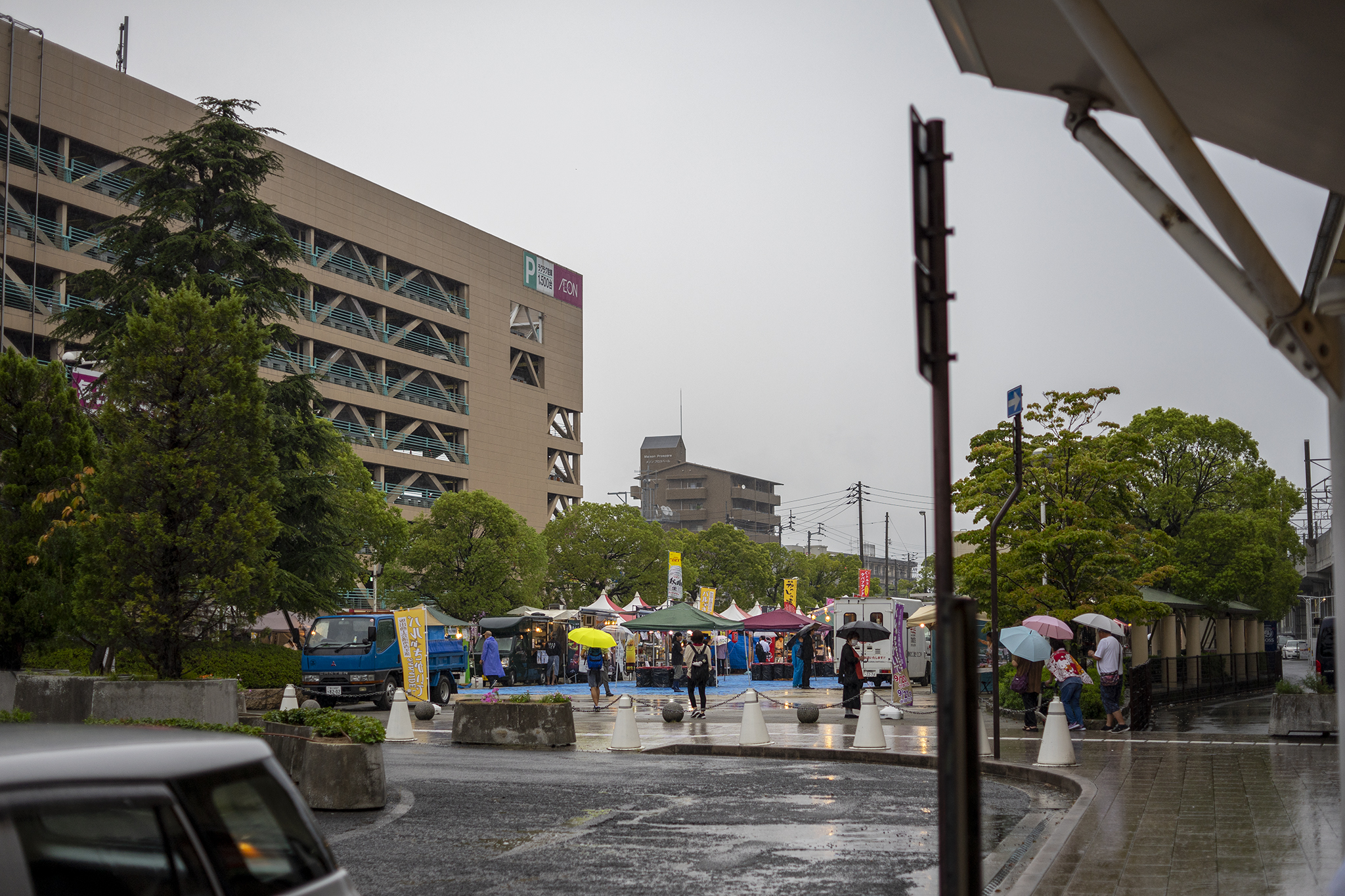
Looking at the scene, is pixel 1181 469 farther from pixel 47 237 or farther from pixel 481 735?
pixel 47 237

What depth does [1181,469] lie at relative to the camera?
38812 mm

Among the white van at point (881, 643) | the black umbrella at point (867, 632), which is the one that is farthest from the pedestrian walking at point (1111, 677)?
the white van at point (881, 643)

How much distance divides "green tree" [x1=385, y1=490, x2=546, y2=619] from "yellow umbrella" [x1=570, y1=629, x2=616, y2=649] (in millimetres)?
22374

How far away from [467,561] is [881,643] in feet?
64.0

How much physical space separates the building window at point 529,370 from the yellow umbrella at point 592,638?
5729 cm

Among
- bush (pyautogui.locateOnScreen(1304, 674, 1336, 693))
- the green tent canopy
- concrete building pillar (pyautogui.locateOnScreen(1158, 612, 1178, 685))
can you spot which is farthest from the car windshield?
concrete building pillar (pyautogui.locateOnScreen(1158, 612, 1178, 685))

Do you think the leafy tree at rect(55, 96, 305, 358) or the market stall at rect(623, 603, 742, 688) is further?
the market stall at rect(623, 603, 742, 688)

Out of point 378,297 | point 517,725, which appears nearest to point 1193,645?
point 517,725

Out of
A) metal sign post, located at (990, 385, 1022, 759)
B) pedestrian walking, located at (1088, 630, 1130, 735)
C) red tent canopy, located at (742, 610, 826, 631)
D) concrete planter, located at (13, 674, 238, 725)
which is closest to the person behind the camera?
concrete planter, located at (13, 674, 238, 725)

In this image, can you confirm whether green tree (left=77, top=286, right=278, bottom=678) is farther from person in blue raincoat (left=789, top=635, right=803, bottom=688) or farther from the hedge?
person in blue raincoat (left=789, top=635, right=803, bottom=688)

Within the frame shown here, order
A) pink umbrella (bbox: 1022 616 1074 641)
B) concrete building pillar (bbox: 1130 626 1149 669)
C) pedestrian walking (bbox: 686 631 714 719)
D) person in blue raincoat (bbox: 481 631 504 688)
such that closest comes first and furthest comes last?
1. pink umbrella (bbox: 1022 616 1074 641)
2. pedestrian walking (bbox: 686 631 714 719)
3. concrete building pillar (bbox: 1130 626 1149 669)
4. person in blue raincoat (bbox: 481 631 504 688)

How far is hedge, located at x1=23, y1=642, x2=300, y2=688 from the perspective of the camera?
19.9m

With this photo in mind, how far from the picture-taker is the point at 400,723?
1992 cm

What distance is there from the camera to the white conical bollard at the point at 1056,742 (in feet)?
49.1
